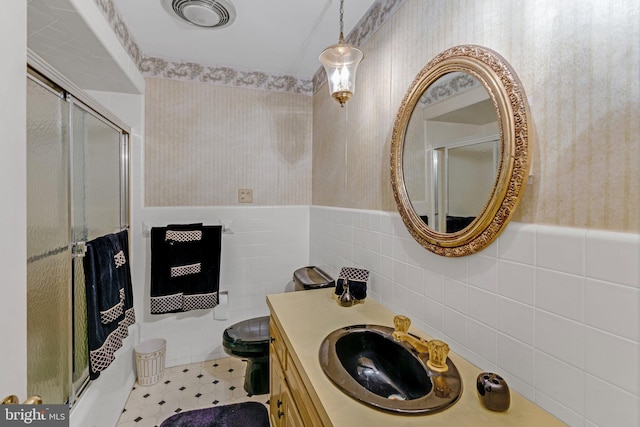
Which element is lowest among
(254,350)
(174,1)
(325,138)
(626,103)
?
(254,350)

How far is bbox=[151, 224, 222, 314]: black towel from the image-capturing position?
2068 millimetres

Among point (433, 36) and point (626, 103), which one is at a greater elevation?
point (433, 36)

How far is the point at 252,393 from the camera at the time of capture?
193cm

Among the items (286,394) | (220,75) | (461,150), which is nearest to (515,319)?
(461,150)

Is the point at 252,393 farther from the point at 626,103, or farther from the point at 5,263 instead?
the point at 626,103

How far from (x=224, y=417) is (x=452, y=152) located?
6.23 feet

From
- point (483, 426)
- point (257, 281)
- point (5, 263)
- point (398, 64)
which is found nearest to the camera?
point (5, 263)

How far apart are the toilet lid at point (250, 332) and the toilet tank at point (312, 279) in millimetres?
354

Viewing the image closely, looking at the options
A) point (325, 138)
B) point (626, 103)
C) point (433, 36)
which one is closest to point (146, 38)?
point (325, 138)

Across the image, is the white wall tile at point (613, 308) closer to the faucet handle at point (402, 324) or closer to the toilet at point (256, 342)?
the faucet handle at point (402, 324)

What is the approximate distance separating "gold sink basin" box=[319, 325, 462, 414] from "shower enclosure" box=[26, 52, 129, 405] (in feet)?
3.50

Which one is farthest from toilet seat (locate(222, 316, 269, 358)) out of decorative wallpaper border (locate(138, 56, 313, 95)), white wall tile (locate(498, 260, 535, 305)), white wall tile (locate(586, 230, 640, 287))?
decorative wallpaper border (locate(138, 56, 313, 95))

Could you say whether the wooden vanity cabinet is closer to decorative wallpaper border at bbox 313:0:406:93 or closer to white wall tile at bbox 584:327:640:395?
white wall tile at bbox 584:327:640:395

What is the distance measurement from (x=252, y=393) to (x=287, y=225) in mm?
1256
